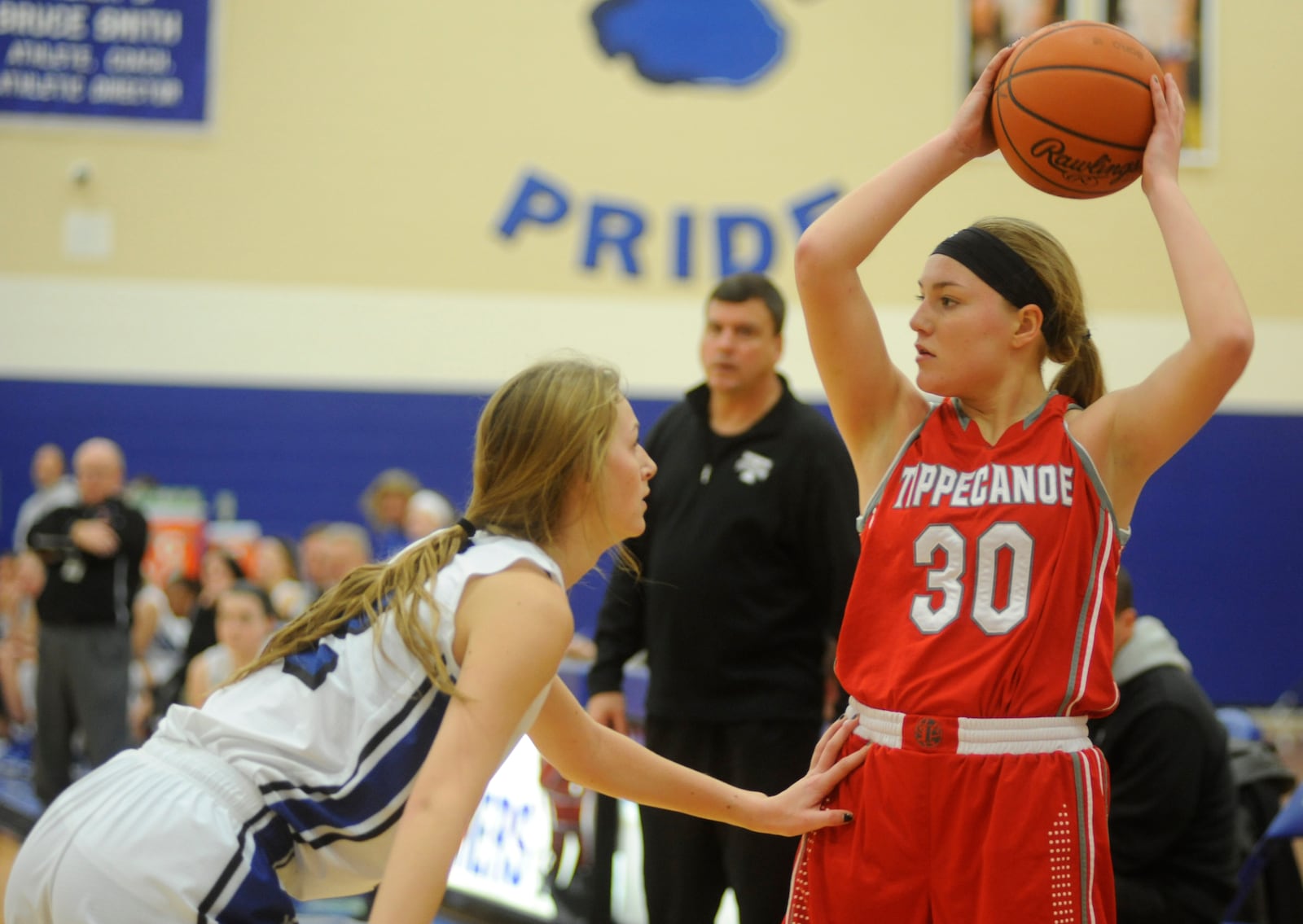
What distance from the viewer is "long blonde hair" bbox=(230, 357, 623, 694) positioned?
1796 mm

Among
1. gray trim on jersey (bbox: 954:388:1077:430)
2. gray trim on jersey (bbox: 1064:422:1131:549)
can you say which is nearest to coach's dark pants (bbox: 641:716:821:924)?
gray trim on jersey (bbox: 954:388:1077:430)

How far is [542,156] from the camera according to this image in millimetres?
10953

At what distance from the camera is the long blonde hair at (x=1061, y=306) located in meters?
2.19

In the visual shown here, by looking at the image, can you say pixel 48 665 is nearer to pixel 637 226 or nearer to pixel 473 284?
pixel 473 284

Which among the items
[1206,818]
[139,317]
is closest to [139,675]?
[139,317]

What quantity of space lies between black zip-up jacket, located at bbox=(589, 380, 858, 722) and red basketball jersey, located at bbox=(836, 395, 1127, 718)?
1.20 meters

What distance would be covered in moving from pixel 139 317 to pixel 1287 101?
9554mm

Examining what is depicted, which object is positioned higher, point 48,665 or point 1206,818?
point 1206,818

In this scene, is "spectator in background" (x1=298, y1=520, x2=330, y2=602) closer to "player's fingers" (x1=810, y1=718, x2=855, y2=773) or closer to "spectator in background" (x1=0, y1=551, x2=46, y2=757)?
"spectator in background" (x1=0, y1=551, x2=46, y2=757)

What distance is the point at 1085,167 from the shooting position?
2264 mm

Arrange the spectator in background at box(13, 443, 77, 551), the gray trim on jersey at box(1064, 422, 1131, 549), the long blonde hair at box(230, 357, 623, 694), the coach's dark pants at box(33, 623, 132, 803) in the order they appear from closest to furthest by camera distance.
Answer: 1. the long blonde hair at box(230, 357, 623, 694)
2. the gray trim on jersey at box(1064, 422, 1131, 549)
3. the coach's dark pants at box(33, 623, 132, 803)
4. the spectator in background at box(13, 443, 77, 551)

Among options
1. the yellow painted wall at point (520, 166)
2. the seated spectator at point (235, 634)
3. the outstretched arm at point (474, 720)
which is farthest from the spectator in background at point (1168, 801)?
the yellow painted wall at point (520, 166)

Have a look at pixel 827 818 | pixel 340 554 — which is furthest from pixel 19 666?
pixel 827 818

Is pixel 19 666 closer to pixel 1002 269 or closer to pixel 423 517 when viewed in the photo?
pixel 423 517
